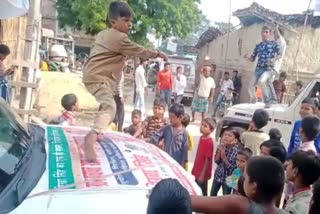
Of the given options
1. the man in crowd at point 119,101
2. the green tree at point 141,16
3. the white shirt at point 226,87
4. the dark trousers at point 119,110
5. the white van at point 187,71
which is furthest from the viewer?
the green tree at point 141,16

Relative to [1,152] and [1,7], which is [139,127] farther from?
[1,152]

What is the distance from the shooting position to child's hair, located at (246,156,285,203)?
7.95 ft

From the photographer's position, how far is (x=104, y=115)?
3693 mm

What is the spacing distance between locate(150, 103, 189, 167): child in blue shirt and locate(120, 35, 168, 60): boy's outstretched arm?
137 centimetres

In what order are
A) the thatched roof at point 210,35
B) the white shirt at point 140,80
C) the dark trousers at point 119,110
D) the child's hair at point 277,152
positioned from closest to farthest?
the child's hair at point 277,152 → the dark trousers at point 119,110 → the white shirt at point 140,80 → the thatched roof at point 210,35

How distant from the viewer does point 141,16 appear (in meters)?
23.2

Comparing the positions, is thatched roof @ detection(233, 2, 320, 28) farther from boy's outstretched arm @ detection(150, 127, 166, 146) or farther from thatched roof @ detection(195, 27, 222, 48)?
boy's outstretched arm @ detection(150, 127, 166, 146)

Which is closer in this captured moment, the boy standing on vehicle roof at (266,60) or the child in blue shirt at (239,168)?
the child in blue shirt at (239,168)

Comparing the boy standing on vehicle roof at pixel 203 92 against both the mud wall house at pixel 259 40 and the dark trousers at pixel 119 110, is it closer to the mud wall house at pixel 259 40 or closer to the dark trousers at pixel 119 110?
the mud wall house at pixel 259 40

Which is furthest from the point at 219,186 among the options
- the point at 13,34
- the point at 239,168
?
the point at 13,34

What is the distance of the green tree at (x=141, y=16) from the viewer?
73.6ft

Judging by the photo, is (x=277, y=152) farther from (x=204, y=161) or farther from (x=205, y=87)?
(x=205, y=87)

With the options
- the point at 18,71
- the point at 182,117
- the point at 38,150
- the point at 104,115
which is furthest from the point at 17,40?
the point at 38,150

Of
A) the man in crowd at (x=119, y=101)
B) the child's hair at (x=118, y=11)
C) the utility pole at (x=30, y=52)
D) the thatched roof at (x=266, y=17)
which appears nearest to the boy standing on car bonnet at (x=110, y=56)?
the child's hair at (x=118, y=11)
